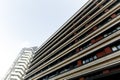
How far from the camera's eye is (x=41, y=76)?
27938 millimetres

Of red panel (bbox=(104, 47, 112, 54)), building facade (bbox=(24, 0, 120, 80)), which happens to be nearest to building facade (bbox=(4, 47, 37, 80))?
building facade (bbox=(24, 0, 120, 80))

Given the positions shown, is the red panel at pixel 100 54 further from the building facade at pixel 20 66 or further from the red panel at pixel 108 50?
the building facade at pixel 20 66

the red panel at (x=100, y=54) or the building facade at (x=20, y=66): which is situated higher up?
the building facade at (x=20, y=66)

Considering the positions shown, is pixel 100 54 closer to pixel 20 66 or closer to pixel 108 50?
pixel 108 50

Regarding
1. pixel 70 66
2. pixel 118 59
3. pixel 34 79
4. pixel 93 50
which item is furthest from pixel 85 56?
pixel 34 79

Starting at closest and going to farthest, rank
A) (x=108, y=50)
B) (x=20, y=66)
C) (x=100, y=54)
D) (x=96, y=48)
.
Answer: (x=108, y=50)
(x=100, y=54)
(x=96, y=48)
(x=20, y=66)

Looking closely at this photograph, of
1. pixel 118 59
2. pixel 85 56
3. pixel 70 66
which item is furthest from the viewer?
pixel 70 66

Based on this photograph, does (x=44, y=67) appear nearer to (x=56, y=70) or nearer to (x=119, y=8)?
(x=56, y=70)

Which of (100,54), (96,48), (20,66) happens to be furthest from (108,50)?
(20,66)

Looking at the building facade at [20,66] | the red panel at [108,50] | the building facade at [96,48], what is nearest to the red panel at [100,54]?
the building facade at [96,48]

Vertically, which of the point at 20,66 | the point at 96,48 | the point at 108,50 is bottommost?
the point at 108,50

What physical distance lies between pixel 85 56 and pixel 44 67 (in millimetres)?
14451

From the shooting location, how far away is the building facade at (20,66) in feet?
168

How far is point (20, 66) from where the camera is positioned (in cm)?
5475
